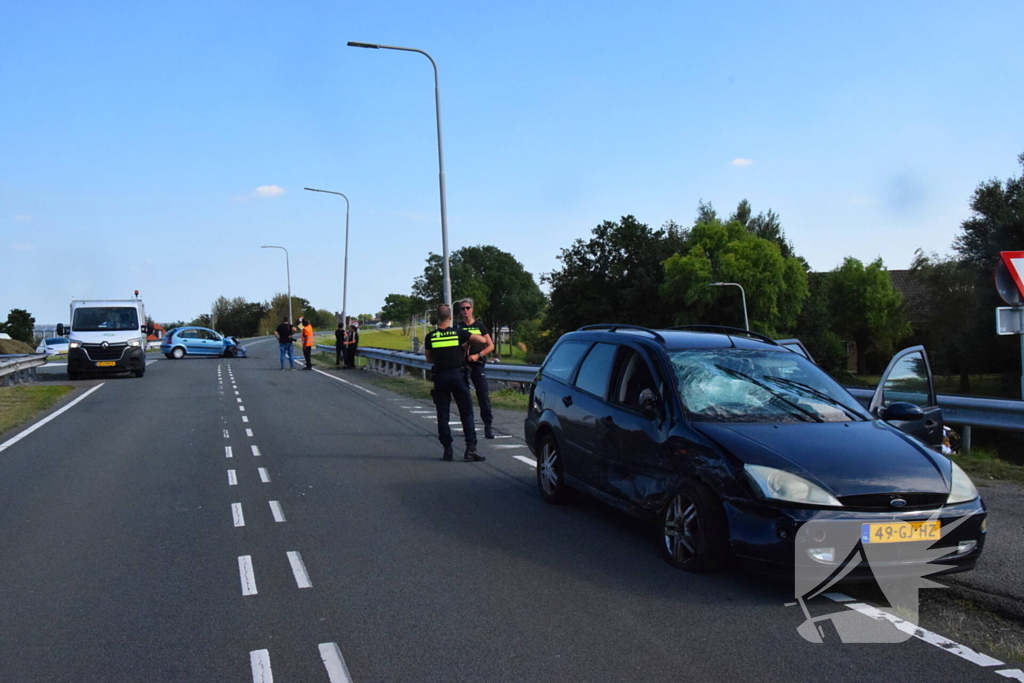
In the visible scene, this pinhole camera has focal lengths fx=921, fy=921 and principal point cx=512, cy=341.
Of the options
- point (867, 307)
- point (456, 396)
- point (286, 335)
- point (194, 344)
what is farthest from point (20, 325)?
point (456, 396)

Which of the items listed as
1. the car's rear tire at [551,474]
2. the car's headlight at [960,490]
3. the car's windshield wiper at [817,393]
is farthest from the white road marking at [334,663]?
the car's windshield wiper at [817,393]

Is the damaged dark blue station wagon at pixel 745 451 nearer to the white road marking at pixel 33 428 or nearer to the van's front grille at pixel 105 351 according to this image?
the white road marking at pixel 33 428

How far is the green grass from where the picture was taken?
15977mm

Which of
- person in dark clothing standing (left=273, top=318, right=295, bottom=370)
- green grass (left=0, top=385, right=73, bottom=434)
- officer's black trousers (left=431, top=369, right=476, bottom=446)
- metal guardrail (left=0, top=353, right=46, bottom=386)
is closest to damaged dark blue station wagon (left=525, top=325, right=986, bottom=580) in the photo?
officer's black trousers (left=431, top=369, right=476, bottom=446)

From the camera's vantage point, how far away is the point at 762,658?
4.37 metres

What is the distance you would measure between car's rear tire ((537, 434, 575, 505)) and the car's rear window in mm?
566

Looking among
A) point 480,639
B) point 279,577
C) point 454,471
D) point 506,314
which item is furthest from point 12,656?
point 506,314

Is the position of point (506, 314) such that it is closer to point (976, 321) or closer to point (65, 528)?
point (976, 321)

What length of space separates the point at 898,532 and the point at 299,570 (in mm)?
3705

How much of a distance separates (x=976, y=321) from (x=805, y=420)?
115ft

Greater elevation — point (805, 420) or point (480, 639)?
point (805, 420)

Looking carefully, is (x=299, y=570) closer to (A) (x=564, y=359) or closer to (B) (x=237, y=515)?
(B) (x=237, y=515)

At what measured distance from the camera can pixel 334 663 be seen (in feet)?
14.3

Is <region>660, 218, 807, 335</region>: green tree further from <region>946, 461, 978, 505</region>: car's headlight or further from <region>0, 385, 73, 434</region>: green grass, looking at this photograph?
<region>946, 461, 978, 505</region>: car's headlight
